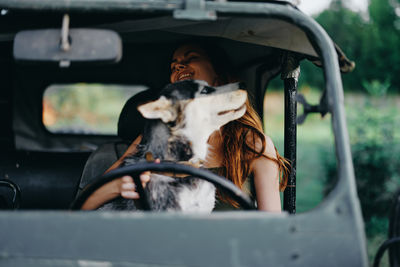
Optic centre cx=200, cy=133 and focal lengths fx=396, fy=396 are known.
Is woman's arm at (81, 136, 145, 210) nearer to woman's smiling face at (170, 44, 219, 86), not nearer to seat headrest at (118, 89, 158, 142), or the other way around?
woman's smiling face at (170, 44, 219, 86)

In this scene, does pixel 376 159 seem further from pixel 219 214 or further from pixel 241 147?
pixel 219 214

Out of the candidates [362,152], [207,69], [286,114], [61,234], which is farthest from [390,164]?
[61,234]

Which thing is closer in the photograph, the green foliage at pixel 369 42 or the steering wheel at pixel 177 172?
the steering wheel at pixel 177 172

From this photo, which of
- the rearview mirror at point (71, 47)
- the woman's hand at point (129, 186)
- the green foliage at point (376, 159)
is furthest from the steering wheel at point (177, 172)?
the green foliage at point (376, 159)

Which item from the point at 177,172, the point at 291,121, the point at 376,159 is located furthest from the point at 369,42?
the point at 177,172

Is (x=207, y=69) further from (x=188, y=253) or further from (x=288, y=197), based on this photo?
(x=188, y=253)

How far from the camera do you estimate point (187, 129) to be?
1.81m

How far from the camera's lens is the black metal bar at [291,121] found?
7.41ft

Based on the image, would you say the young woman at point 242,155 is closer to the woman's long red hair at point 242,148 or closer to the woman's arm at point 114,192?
the woman's long red hair at point 242,148

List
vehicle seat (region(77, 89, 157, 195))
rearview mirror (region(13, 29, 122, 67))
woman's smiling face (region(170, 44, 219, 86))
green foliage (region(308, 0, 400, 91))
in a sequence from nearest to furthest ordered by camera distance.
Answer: rearview mirror (region(13, 29, 122, 67)), woman's smiling face (region(170, 44, 219, 86)), vehicle seat (region(77, 89, 157, 195)), green foliage (region(308, 0, 400, 91))

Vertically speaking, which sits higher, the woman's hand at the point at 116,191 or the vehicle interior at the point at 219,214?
the vehicle interior at the point at 219,214

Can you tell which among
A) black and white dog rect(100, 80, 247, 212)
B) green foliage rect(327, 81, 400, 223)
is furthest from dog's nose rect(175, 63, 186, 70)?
green foliage rect(327, 81, 400, 223)

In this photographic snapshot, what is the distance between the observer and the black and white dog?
70.3 inches

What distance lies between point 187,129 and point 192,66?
1.66 feet
